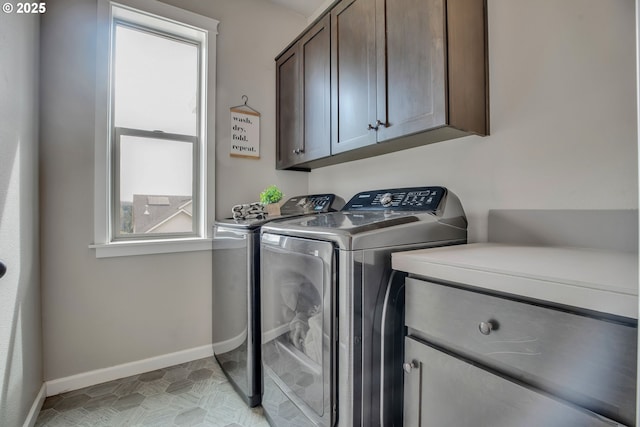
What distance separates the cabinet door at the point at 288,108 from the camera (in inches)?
87.7

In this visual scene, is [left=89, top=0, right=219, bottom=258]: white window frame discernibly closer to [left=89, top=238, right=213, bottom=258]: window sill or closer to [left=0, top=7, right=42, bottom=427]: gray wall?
[left=89, top=238, right=213, bottom=258]: window sill

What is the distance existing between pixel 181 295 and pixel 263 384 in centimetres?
97

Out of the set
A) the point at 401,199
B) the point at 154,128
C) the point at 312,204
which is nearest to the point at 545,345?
the point at 401,199

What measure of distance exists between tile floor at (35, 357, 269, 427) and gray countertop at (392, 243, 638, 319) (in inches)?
49.6

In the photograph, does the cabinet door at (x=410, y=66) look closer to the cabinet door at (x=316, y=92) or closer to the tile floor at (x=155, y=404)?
the cabinet door at (x=316, y=92)

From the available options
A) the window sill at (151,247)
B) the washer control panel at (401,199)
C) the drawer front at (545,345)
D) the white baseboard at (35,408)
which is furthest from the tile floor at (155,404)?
the washer control panel at (401,199)

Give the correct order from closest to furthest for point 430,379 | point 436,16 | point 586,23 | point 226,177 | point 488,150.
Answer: point 430,379
point 586,23
point 436,16
point 488,150
point 226,177

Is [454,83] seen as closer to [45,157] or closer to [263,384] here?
[263,384]

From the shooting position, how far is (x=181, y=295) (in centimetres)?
211

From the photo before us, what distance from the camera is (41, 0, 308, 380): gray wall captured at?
1.73 m

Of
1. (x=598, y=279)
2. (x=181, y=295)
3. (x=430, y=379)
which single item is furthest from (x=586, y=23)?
(x=181, y=295)

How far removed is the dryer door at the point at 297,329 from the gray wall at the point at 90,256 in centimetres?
92

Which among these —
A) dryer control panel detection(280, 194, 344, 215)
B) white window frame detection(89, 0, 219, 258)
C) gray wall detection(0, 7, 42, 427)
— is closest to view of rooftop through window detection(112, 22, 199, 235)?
white window frame detection(89, 0, 219, 258)

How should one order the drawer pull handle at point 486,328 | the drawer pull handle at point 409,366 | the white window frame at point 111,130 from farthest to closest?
the white window frame at point 111,130
the drawer pull handle at point 409,366
the drawer pull handle at point 486,328
